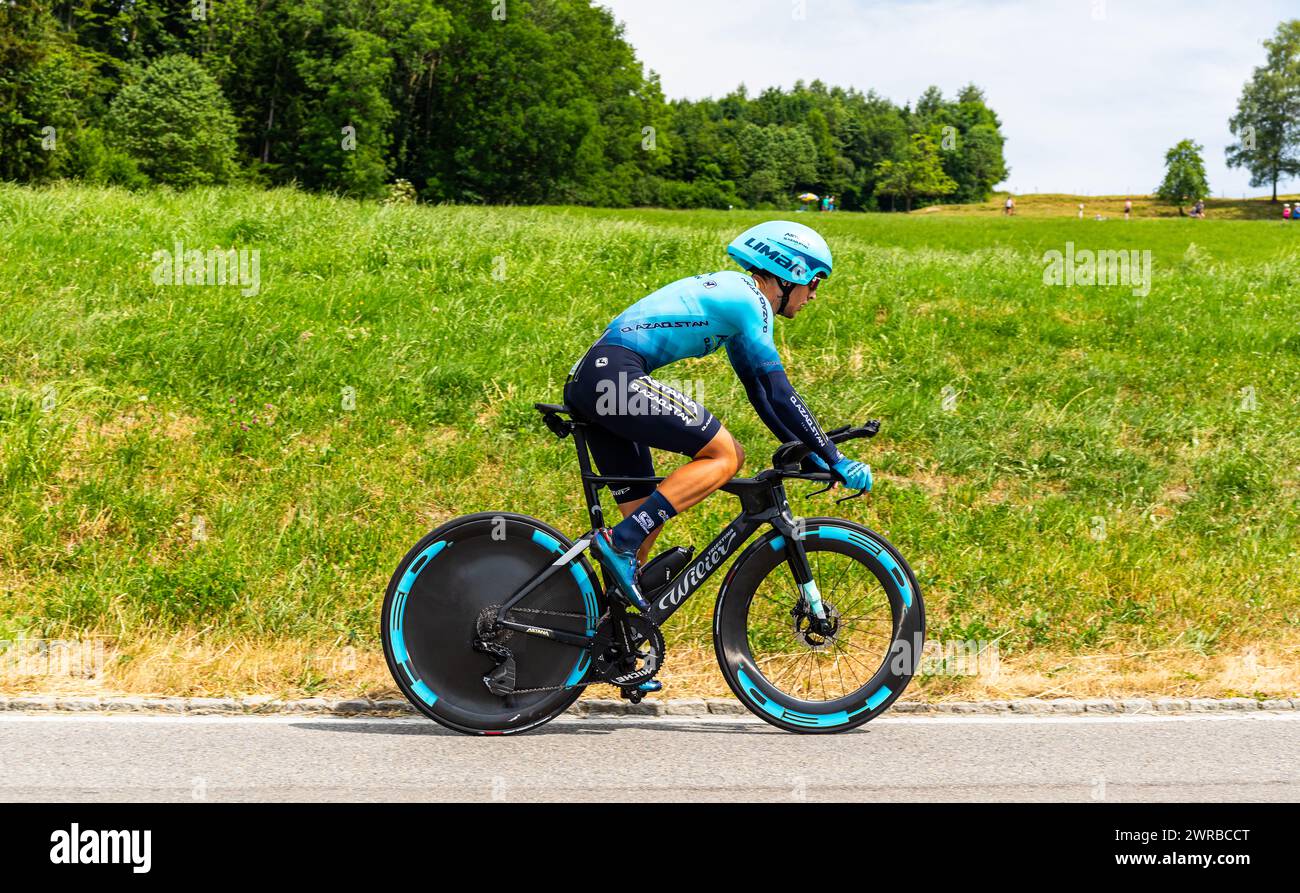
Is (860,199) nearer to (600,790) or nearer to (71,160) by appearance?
(71,160)

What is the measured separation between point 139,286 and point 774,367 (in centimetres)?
840

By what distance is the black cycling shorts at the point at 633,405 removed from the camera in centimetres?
484

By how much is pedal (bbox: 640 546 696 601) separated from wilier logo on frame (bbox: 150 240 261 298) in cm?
759

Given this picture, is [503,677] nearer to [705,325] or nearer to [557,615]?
[557,615]

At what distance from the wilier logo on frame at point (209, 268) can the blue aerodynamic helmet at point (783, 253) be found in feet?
24.9

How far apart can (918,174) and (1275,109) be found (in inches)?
1457

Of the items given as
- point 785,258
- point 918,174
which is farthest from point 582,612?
point 918,174

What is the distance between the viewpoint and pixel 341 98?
6175 cm

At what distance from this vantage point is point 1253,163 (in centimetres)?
10638

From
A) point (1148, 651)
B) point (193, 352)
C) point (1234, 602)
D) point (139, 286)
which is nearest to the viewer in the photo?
point (1148, 651)

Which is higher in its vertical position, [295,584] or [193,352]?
[193,352]

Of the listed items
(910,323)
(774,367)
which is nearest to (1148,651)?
(774,367)

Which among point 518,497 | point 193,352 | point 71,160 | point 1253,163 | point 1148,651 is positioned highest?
point 1253,163

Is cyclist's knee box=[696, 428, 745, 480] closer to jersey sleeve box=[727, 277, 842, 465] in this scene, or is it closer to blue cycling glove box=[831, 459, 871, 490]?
jersey sleeve box=[727, 277, 842, 465]
